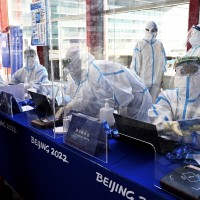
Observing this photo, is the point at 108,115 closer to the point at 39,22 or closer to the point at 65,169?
the point at 65,169

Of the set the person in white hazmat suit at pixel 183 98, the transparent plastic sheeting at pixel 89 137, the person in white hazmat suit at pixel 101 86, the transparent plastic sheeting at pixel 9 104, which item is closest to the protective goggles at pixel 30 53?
the transparent plastic sheeting at pixel 9 104

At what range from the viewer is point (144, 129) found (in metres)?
0.86

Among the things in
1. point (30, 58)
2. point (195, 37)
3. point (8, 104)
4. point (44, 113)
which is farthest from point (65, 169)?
point (30, 58)

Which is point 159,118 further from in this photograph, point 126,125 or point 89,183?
point 89,183

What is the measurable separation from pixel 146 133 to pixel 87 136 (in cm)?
24

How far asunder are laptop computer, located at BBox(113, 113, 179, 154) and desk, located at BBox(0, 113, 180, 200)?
0.25 feet

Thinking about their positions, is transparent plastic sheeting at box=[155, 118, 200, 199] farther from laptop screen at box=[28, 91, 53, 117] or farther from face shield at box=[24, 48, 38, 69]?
face shield at box=[24, 48, 38, 69]

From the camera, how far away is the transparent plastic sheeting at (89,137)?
37.2 inches

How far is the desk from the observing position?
0.80m

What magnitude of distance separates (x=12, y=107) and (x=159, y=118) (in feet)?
3.35

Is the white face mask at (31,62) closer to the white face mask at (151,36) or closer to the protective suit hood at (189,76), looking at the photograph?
the white face mask at (151,36)

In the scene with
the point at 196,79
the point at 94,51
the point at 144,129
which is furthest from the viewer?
the point at 94,51

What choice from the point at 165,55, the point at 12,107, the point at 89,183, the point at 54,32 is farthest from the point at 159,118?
the point at 165,55

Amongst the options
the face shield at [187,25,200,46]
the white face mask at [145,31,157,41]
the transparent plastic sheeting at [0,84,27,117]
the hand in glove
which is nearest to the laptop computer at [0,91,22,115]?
the transparent plastic sheeting at [0,84,27,117]
